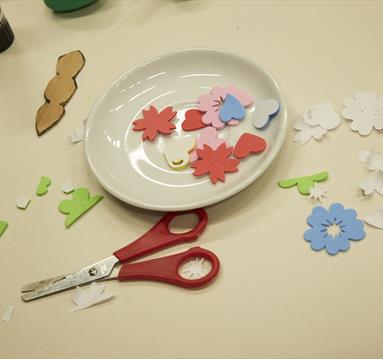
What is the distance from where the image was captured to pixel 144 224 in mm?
540

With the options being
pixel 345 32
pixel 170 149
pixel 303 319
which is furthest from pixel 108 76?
pixel 303 319

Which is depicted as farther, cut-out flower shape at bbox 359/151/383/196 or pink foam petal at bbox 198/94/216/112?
pink foam petal at bbox 198/94/216/112

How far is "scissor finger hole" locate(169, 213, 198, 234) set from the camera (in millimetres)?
523

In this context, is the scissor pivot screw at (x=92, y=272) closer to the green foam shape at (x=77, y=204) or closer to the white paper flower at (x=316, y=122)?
the green foam shape at (x=77, y=204)

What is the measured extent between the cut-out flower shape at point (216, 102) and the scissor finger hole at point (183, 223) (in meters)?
0.13

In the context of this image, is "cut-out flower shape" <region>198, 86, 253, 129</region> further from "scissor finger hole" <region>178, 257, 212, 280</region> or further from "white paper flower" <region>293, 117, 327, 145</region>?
"scissor finger hole" <region>178, 257, 212, 280</region>

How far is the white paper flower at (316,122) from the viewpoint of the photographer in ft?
1.87

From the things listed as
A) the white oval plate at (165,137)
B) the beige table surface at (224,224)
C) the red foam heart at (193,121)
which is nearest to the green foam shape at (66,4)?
the beige table surface at (224,224)

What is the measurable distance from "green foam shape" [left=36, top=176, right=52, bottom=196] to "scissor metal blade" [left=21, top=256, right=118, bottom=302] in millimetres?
128

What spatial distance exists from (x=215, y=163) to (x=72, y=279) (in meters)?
0.20

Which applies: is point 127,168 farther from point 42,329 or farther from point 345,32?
point 345,32

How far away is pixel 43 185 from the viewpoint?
1.98 feet

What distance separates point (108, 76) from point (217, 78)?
174mm

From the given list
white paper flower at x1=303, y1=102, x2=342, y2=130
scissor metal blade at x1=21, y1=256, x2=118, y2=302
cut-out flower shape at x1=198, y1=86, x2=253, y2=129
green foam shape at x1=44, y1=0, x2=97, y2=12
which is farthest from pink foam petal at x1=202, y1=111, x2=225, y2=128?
green foam shape at x1=44, y1=0, x2=97, y2=12
